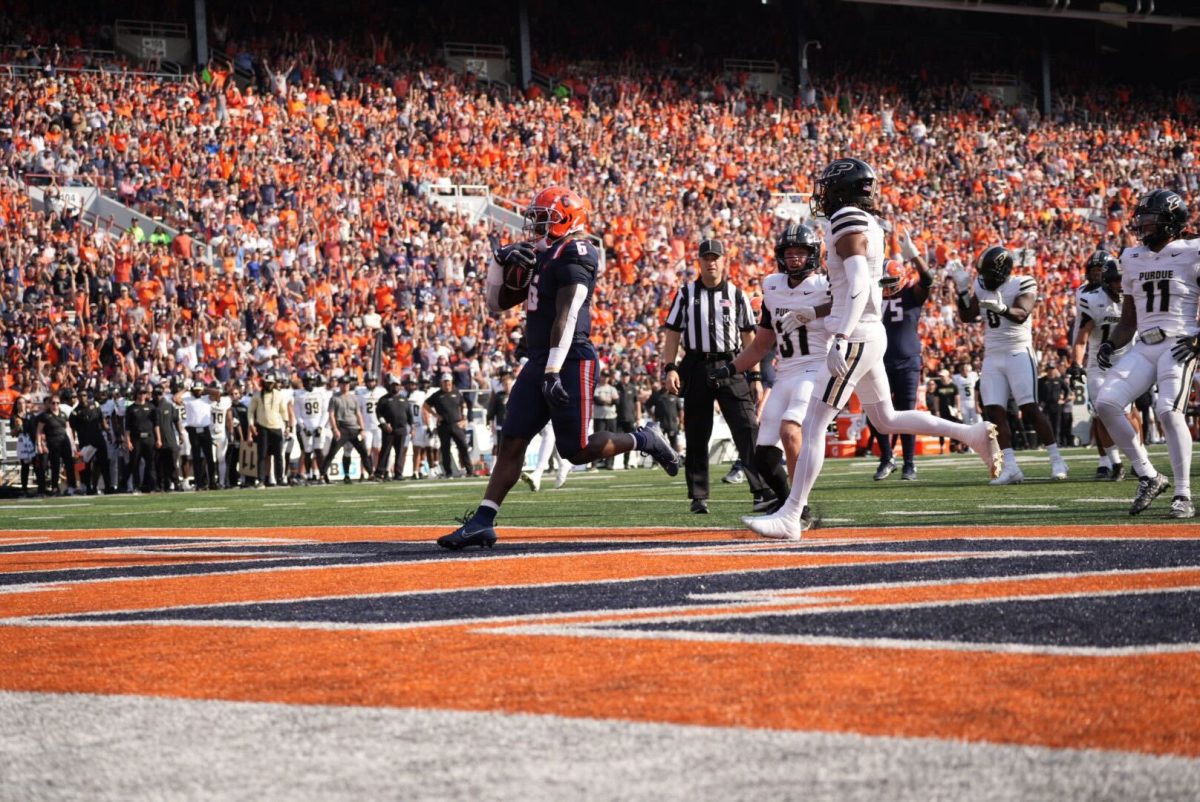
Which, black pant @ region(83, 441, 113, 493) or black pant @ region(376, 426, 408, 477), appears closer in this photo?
black pant @ region(83, 441, 113, 493)

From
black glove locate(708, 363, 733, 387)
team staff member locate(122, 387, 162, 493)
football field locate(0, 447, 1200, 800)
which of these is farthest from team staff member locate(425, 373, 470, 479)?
football field locate(0, 447, 1200, 800)

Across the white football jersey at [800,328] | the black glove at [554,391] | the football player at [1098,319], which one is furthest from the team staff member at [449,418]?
the black glove at [554,391]

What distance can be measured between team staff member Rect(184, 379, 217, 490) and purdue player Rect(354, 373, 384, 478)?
2.16 meters

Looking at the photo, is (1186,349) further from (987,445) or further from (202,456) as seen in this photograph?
(202,456)

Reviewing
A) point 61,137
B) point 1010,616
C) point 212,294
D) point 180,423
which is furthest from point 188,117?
point 1010,616

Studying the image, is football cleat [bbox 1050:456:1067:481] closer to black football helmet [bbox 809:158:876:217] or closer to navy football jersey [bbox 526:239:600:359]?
black football helmet [bbox 809:158:876:217]

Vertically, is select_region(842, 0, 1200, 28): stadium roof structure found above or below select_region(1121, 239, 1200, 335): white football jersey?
above

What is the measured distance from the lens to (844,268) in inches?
306

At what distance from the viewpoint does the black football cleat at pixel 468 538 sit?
791 cm

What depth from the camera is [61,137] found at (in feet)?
92.1

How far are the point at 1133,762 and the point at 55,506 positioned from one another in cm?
1642

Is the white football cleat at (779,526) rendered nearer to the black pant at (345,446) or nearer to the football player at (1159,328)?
the football player at (1159,328)

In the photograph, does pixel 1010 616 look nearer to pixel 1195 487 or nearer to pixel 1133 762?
pixel 1133 762

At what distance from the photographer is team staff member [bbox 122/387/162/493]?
890 inches
